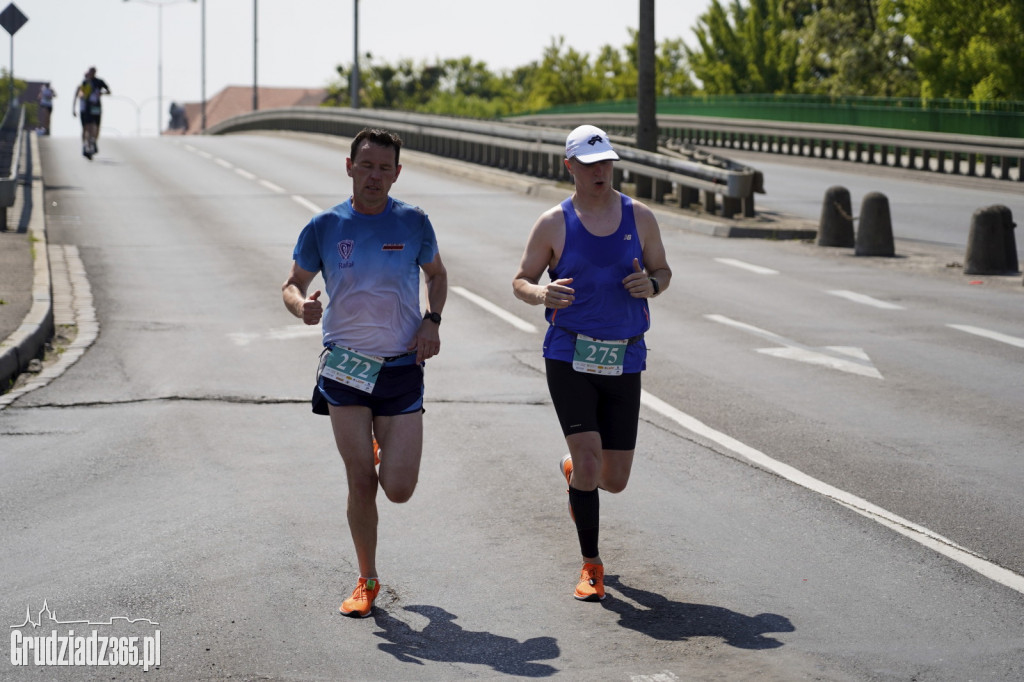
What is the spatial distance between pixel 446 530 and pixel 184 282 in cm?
1006

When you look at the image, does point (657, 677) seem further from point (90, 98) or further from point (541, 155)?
point (90, 98)

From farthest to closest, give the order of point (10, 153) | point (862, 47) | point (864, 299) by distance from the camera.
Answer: point (862, 47) < point (10, 153) < point (864, 299)

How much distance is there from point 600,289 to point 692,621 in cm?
149

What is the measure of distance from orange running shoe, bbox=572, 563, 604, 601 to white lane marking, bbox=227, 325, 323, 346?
277 inches

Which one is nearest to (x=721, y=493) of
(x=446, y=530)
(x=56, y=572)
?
(x=446, y=530)

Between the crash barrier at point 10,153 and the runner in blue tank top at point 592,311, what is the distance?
14.8 meters

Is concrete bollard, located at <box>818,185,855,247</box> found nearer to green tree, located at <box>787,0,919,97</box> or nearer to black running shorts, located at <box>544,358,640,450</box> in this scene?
black running shorts, located at <box>544,358,640,450</box>

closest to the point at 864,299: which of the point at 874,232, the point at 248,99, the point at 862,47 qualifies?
the point at 874,232

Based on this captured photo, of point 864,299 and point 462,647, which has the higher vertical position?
point 864,299

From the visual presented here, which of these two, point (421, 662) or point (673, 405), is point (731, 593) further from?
point (673, 405)

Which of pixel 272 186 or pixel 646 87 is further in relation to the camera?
pixel 272 186

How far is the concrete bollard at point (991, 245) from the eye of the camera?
58.3 feet

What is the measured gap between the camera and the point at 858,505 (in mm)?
7672

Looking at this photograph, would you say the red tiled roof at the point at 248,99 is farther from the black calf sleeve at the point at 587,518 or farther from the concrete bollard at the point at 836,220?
the black calf sleeve at the point at 587,518
